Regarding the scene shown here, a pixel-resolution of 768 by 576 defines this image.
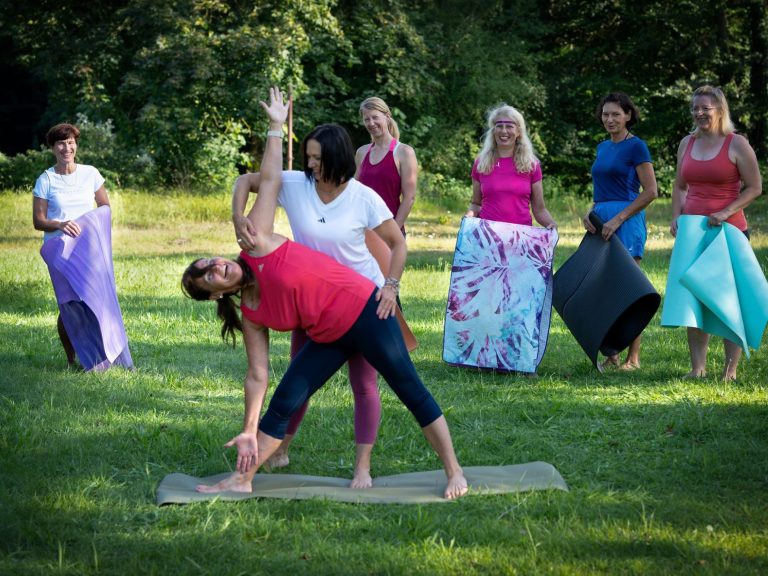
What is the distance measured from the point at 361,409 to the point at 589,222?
3065mm

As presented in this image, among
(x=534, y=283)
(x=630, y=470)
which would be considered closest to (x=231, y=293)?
(x=630, y=470)

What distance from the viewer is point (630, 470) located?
5.05m

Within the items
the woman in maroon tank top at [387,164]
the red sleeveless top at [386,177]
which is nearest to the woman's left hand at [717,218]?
the woman in maroon tank top at [387,164]

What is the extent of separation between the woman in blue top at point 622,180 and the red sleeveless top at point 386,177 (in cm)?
137

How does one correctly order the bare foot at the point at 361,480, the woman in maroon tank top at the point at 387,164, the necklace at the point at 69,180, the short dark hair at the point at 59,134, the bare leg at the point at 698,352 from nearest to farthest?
1. the bare foot at the point at 361,480
2. the bare leg at the point at 698,352
3. the woman in maroon tank top at the point at 387,164
4. the short dark hair at the point at 59,134
5. the necklace at the point at 69,180

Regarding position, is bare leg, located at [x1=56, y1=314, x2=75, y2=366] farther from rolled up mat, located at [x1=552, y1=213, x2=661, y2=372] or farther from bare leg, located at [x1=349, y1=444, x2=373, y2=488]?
rolled up mat, located at [x1=552, y1=213, x2=661, y2=372]

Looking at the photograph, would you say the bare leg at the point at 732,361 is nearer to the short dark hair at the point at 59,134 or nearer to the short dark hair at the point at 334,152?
the short dark hair at the point at 334,152

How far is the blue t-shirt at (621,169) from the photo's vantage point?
23.9 feet

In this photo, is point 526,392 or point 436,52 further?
point 436,52

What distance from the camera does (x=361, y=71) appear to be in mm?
26469

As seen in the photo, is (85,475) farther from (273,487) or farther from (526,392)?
(526,392)

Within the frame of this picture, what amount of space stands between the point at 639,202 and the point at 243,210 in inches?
135

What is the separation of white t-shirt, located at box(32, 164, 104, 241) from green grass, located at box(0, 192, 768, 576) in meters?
1.10

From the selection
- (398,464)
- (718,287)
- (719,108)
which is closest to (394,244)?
(398,464)
